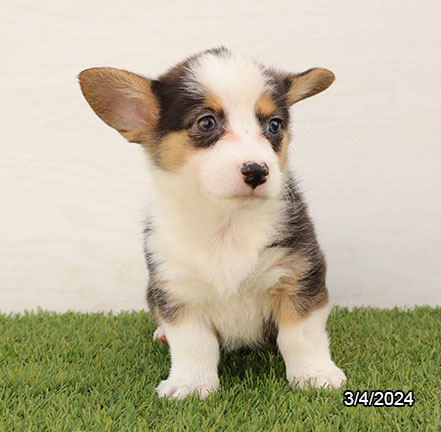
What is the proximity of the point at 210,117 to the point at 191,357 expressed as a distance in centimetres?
86

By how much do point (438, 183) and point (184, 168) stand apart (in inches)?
74.4

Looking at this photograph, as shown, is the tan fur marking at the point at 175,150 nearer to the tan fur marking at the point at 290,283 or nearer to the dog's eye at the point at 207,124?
the dog's eye at the point at 207,124

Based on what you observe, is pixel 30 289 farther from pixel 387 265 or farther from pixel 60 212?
pixel 387 265

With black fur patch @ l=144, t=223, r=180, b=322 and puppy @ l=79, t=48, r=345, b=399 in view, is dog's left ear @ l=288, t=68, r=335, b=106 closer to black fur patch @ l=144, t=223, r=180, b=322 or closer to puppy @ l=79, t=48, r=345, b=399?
puppy @ l=79, t=48, r=345, b=399

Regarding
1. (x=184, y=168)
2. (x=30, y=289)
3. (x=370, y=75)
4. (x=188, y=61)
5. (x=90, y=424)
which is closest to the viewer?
(x=90, y=424)

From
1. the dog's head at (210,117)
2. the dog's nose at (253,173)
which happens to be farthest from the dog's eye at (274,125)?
the dog's nose at (253,173)

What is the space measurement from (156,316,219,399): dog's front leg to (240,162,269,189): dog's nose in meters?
0.64

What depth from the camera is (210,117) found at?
206 centimetres

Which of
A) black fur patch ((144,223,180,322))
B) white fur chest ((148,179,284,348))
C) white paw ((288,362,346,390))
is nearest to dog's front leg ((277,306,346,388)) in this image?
white paw ((288,362,346,390))

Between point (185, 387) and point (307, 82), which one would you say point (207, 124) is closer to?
point (307, 82)

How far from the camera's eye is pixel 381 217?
3.46m

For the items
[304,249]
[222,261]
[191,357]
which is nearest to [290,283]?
[304,249]

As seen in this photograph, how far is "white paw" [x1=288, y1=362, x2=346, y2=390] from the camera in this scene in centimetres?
212

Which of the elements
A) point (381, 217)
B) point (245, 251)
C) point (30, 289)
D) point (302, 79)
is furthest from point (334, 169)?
point (30, 289)
